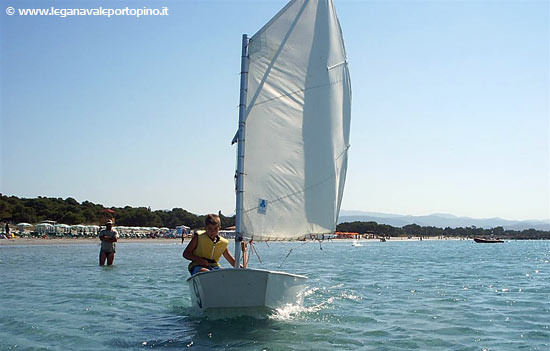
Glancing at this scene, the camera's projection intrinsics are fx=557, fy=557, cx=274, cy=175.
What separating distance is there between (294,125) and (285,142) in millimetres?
475

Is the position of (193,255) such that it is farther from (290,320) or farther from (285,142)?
(285,142)

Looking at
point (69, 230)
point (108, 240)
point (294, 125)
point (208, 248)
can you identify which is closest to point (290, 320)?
point (208, 248)

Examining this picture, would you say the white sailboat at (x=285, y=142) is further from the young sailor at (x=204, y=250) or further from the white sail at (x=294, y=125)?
the young sailor at (x=204, y=250)

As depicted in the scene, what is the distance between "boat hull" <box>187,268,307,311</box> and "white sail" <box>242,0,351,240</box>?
1.38 meters

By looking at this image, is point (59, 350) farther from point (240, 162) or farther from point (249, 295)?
point (240, 162)

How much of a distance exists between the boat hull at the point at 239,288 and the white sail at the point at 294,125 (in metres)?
1.38

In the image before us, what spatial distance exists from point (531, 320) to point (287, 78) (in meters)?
7.85

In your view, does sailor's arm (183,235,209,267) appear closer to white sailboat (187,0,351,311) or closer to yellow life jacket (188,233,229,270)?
yellow life jacket (188,233,229,270)

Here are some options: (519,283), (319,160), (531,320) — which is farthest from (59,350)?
(519,283)

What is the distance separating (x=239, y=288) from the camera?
10.9m

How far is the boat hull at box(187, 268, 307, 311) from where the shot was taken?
10750mm

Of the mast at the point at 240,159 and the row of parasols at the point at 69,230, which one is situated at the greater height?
the mast at the point at 240,159

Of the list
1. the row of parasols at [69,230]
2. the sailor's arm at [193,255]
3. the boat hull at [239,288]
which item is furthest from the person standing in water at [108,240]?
the row of parasols at [69,230]

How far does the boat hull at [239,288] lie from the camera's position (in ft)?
35.3
